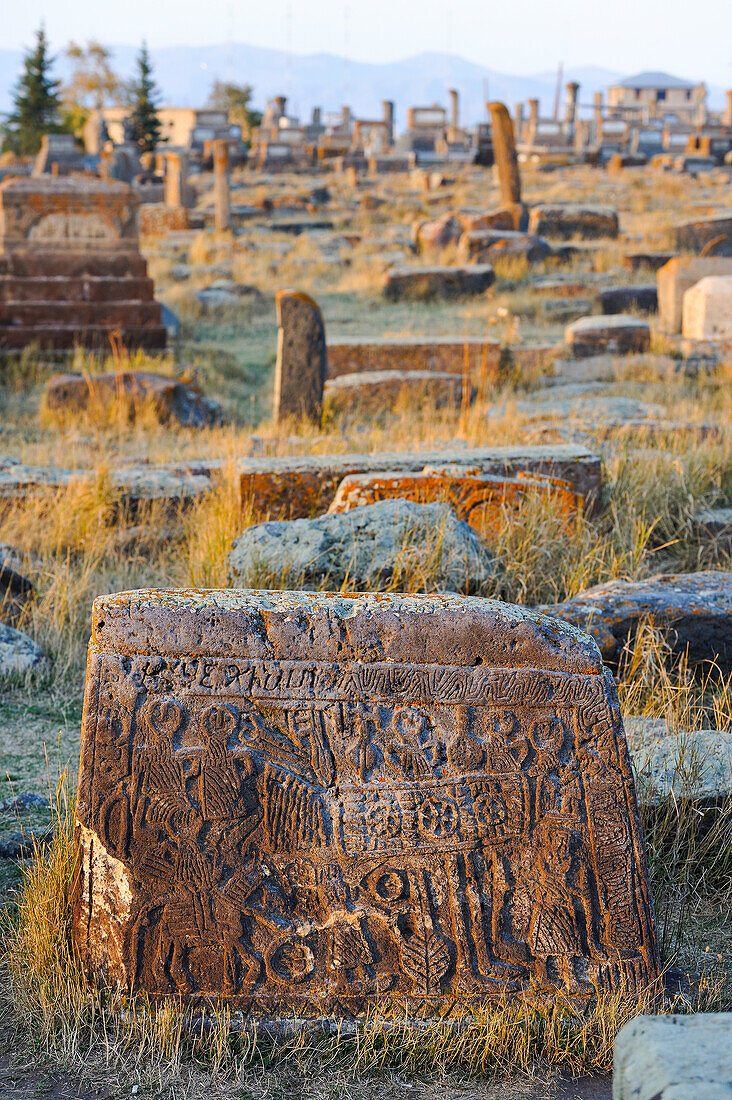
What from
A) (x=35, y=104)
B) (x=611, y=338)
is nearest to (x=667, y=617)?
(x=611, y=338)

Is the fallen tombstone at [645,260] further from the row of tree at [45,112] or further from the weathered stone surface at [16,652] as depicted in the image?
the row of tree at [45,112]

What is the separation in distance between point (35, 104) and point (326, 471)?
38.4m

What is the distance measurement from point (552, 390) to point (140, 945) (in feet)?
26.2

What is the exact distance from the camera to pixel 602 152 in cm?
4072

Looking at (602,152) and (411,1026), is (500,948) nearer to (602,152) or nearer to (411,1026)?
(411,1026)

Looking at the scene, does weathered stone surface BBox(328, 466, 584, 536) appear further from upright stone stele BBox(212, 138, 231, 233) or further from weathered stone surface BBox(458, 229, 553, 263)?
upright stone stele BBox(212, 138, 231, 233)

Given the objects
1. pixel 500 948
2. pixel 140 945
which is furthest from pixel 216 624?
pixel 500 948

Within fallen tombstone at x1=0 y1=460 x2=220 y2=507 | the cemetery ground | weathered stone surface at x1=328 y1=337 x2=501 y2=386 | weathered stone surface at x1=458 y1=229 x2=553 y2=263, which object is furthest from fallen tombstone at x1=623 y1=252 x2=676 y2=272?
fallen tombstone at x1=0 y1=460 x2=220 y2=507

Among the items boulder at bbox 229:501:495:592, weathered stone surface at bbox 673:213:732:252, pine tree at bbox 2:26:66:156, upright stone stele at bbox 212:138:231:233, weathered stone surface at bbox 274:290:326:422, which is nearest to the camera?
boulder at bbox 229:501:495:592

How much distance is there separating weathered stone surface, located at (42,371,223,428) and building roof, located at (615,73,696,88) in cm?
7524

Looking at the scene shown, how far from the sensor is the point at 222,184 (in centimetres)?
2152

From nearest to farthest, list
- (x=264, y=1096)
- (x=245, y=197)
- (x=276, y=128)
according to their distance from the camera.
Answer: (x=264, y=1096)
(x=245, y=197)
(x=276, y=128)

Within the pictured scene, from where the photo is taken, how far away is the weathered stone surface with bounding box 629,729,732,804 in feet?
9.15

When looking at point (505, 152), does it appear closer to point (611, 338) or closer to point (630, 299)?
point (630, 299)
